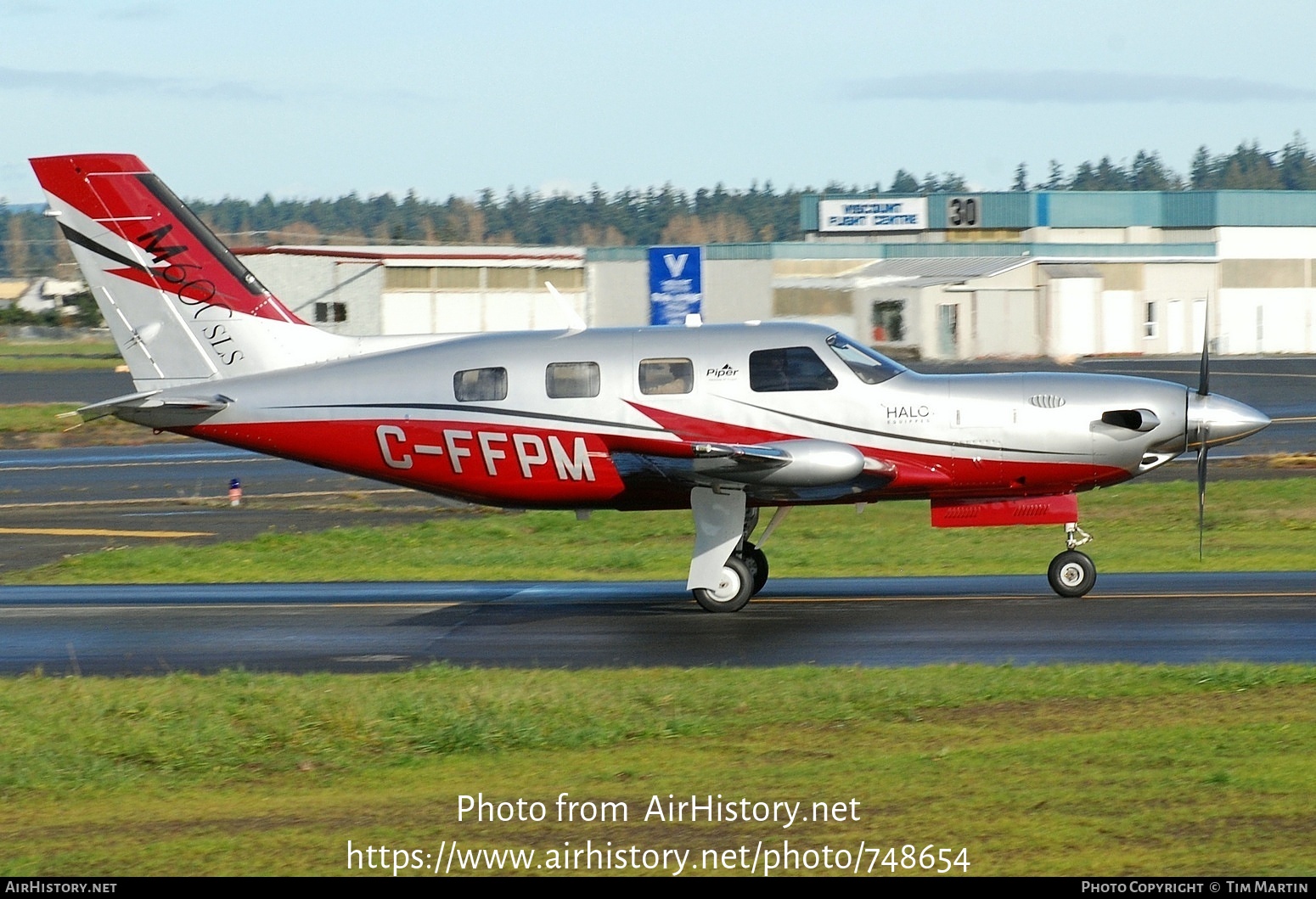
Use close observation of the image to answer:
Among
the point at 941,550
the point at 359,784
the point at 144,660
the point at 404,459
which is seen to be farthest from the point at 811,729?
the point at 941,550

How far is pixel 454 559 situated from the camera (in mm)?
22969

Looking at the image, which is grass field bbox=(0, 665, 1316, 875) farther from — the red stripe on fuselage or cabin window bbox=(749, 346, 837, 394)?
cabin window bbox=(749, 346, 837, 394)

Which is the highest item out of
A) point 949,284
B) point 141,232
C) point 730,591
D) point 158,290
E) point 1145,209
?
point 1145,209

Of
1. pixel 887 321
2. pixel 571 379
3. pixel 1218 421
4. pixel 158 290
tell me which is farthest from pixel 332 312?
pixel 1218 421

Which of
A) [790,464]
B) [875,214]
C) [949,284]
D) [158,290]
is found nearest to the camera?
[790,464]

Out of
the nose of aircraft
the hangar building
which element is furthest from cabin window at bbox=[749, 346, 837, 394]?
the hangar building

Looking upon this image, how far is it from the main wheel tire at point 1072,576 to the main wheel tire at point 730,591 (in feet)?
11.0

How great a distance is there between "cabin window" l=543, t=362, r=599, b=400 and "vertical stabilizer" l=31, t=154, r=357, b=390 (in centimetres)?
275

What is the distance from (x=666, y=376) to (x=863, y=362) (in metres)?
2.18

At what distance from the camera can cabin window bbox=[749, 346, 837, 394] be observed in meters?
17.1

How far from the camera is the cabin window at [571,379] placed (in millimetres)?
17328

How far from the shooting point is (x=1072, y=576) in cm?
1714

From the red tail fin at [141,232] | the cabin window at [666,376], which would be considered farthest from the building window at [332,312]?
the cabin window at [666,376]

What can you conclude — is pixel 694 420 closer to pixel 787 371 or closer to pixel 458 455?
pixel 787 371
